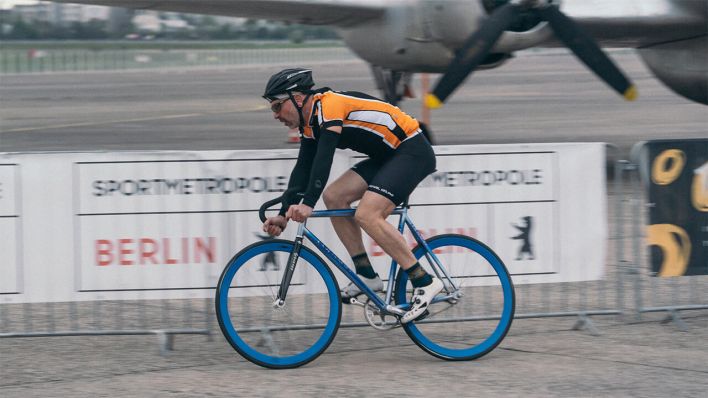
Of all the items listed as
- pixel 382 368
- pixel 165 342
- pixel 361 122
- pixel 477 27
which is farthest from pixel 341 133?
pixel 477 27

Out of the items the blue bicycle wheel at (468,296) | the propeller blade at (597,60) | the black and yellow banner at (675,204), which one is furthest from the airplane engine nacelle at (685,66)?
the blue bicycle wheel at (468,296)

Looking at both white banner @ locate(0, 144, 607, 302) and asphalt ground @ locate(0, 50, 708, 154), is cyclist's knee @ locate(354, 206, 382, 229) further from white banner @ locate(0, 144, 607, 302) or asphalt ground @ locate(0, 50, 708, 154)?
asphalt ground @ locate(0, 50, 708, 154)

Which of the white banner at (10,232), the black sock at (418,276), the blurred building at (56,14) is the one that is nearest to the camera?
the black sock at (418,276)

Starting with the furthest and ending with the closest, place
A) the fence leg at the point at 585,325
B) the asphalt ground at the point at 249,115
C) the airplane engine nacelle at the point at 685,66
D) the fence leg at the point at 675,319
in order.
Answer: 1. the asphalt ground at the point at 249,115
2. the airplane engine nacelle at the point at 685,66
3. the fence leg at the point at 675,319
4. the fence leg at the point at 585,325

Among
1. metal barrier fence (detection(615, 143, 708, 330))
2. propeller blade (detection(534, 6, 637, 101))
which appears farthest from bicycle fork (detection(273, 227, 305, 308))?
propeller blade (detection(534, 6, 637, 101))

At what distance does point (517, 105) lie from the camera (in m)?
33.4

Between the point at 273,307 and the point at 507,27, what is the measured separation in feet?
29.4

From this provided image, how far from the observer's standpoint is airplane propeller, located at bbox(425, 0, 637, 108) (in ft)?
46.3

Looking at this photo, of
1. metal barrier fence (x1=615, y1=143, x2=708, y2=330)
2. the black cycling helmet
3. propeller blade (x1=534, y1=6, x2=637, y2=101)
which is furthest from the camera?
propeller blade (x1=534, y1=6, x2=637, y2=101)

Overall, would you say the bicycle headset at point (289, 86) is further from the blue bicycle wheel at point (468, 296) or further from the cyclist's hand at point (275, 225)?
the blue bicycle wheel at point (468, 296)

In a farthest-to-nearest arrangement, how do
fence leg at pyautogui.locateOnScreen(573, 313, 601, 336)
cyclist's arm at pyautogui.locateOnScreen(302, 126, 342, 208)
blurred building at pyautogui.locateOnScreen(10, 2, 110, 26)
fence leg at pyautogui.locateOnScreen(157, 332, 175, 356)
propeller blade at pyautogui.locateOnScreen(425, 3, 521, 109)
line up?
blurred building at pyautogui.locateOnScreen(10, 2, 110, 26) → propeller blade at pyautogui.locateOnScreen(425, 3, 521, 109) → fence leg at pyautogui.locateOnScreen(573, 313, 601, 336) → fence leg at pyautogui.locateOnScreen(157, 332, 175, 356) → cyclist's arm at pyautogui.locateOnScreen(302, 126, 342, 208)

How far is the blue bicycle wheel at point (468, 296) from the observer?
674 cm

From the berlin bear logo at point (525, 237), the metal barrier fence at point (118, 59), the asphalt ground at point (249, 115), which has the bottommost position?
the berlin bear logo at point (525, 237)

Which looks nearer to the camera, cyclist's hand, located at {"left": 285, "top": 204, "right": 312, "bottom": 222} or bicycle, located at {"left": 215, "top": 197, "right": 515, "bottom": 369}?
cyclist's hand, located at {"left": 285, "top": 204, "right": 312, "bottom": 222}
